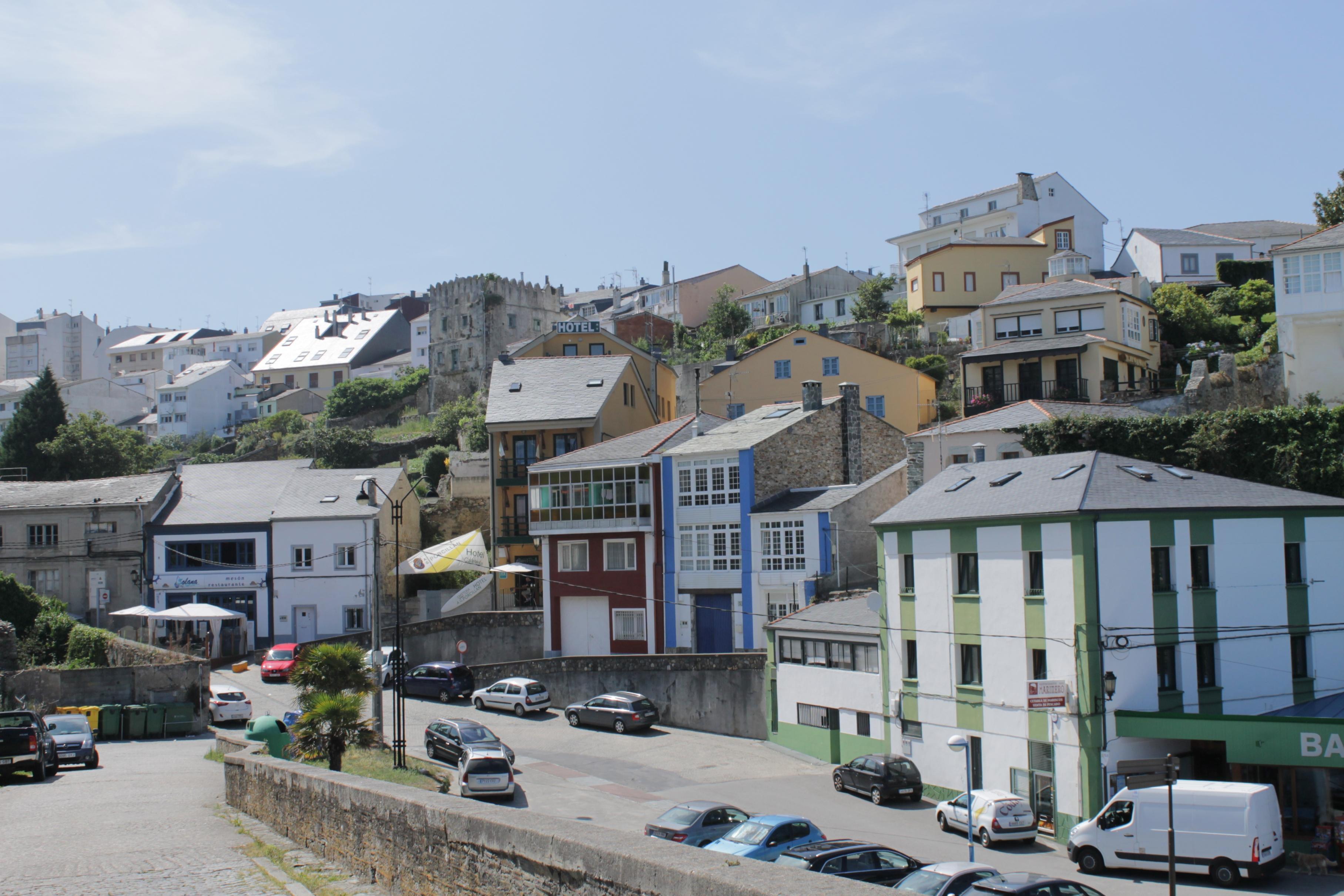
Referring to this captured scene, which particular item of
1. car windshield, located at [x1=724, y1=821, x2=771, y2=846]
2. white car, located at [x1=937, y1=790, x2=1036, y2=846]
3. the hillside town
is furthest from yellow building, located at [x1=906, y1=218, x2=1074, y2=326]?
→ car windshield, located at [x1=724, y1=821, x2=771, y2=846]

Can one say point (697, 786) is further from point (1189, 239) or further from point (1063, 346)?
point (1189, 239)

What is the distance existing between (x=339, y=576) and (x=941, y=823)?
33127 mm

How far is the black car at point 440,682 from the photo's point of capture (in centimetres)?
4259

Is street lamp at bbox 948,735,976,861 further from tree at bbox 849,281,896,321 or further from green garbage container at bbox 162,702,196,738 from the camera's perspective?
tree at bbox 849,281,896,321

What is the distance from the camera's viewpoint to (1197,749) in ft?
94.0

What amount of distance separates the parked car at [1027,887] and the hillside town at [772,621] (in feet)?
0.22

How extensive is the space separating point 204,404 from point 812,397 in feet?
318

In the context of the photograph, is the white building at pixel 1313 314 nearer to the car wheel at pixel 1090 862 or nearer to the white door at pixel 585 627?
the car wheel at pixel 1090 862

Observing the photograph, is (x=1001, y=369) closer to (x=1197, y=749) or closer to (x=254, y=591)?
(x=1197, y=749)

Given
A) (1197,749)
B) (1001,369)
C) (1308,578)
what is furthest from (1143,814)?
(1001,369)

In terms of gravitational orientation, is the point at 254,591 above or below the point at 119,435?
below

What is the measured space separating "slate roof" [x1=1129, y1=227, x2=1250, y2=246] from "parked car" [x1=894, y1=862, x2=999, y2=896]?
62.6 meters

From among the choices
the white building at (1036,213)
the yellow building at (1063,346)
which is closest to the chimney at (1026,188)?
the white building at (1036,213)

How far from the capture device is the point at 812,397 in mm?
46844
